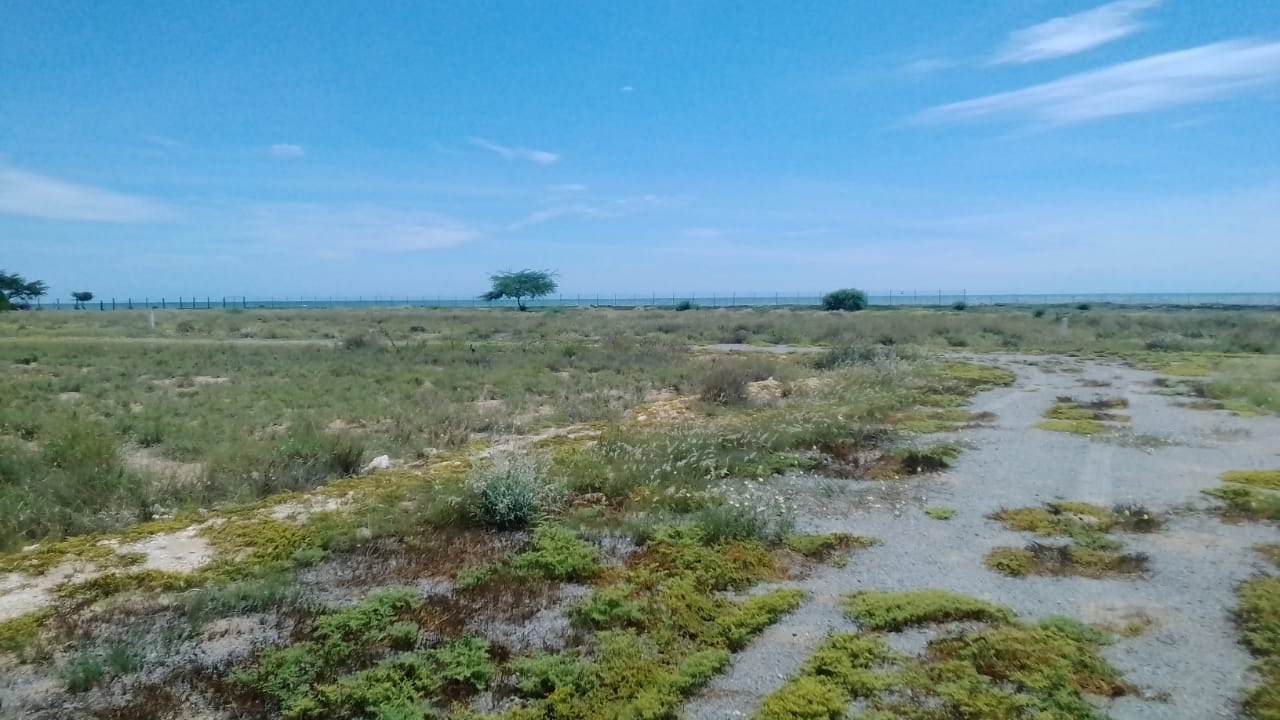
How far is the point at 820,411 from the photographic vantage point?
14344 mm

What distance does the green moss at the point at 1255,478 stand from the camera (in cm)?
929

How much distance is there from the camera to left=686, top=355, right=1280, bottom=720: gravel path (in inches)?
186

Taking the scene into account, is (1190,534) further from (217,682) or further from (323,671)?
(217,682)

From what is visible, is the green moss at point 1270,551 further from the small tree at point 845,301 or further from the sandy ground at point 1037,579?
the small tree at point 845,301

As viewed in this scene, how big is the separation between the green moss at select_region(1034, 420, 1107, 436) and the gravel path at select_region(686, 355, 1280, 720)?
0.37 meters

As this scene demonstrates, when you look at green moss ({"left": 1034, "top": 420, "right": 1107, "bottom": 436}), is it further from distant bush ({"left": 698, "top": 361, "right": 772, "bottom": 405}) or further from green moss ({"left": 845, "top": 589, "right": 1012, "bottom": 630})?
green moss ({"left": 845, "top": 589, "right": 1012, "bottom": 630})

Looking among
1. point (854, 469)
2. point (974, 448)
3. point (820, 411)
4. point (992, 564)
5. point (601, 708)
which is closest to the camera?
point (601, 708)

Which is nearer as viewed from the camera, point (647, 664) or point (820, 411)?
point (647, 664)

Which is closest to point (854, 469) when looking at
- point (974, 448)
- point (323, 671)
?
point (974, 448)

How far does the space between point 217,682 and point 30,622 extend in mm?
1922

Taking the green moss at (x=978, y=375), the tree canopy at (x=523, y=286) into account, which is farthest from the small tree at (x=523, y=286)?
the green moss at (x=978, y=375)

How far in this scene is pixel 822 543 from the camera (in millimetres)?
7254

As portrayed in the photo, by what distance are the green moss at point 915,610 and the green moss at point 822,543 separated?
1.11m

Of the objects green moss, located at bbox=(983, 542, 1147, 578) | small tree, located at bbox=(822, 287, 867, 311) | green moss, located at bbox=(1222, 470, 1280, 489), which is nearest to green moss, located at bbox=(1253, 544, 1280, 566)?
green moss, located at bbox=(983, 542, 1147, 578)
